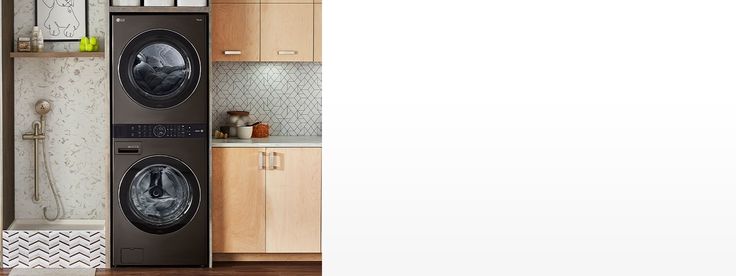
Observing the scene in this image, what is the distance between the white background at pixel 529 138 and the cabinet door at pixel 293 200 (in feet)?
12.1

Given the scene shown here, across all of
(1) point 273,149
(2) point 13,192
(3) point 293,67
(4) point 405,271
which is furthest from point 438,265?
(2) point 13,192

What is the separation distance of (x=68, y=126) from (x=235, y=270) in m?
1.26

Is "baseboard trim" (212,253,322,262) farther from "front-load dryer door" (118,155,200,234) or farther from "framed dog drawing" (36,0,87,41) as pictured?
"framed dog drawing" (36,0,87,41)

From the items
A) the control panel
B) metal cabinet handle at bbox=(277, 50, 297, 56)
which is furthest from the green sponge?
metal cabinet handle at bbox=(277, 50, 297, 56)

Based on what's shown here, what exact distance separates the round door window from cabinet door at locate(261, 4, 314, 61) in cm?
41

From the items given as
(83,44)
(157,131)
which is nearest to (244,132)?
(157,131)

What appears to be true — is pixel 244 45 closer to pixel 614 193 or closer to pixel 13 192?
pixel 13 192

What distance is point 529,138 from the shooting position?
0.52 metres

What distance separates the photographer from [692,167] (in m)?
0.50

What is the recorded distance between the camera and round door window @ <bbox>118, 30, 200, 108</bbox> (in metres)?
4.05

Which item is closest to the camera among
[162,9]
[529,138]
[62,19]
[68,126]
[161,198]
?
[529,138]

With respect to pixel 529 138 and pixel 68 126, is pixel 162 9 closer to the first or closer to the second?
pixel 68 126

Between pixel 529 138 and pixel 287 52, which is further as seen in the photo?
pixel 287 52

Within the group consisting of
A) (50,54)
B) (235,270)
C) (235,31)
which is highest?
(235,31)
